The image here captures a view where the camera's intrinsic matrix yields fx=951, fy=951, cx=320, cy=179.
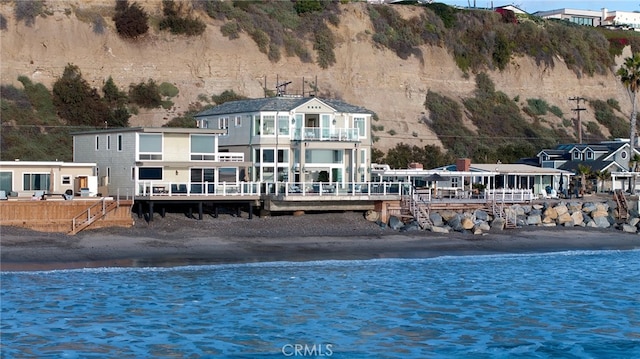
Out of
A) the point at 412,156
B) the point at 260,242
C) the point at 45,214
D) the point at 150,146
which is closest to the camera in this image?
the point at 45,214

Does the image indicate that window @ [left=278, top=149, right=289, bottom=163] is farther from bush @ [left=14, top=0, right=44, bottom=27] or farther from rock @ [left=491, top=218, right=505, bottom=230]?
bush @ [left=14, top=0, right=44, bottom=27]

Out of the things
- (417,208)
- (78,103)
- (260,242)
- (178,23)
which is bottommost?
(260,242)

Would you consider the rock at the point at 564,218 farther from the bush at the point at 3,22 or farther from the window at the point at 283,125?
the bush at the point at 3,22

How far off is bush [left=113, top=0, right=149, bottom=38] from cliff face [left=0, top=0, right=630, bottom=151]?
1.80 ft

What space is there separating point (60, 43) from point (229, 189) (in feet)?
97.2

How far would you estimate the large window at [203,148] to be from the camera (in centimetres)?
4394

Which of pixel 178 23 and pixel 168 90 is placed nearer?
pixel 168 90

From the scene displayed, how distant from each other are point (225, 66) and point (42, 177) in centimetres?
3189

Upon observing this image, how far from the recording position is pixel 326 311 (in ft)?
90.8

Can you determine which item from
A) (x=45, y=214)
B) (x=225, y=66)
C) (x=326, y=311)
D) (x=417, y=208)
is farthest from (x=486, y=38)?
(x=326, y=311)

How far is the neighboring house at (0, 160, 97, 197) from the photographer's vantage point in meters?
40.2

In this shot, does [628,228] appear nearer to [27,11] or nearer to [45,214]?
[45,214]

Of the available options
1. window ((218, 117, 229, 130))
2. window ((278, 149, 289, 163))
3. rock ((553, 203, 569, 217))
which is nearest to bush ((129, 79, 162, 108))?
window ((218, 117, 229, 130))

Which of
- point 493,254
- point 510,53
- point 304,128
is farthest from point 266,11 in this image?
point 493,254
